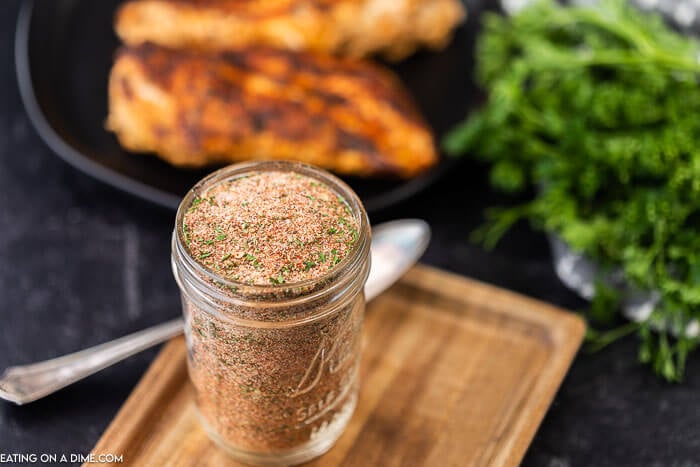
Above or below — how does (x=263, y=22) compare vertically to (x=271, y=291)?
below

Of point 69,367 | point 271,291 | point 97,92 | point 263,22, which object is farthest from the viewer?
point 263,22

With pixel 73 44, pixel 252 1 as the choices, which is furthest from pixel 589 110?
pixel 73 44

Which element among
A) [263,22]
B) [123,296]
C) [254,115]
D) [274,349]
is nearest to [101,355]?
[123,296]

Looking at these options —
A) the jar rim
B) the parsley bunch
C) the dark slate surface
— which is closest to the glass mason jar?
the jar rim

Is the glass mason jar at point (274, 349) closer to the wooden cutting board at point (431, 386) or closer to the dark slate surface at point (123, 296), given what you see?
the wooden cutting board at point (431, 386)

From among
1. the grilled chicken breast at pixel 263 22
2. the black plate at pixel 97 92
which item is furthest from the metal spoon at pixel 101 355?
the grilled chicken breast at pixel 263 22

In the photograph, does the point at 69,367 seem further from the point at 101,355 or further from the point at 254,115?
the point at 254,115

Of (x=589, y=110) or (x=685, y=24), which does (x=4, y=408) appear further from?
(x=685, y=24)
